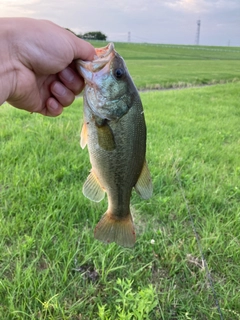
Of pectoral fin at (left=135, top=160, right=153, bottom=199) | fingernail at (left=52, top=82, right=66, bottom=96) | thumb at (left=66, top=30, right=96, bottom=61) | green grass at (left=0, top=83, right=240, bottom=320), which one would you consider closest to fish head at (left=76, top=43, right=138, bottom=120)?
thumb at (left=66, top=30, right=96, bottom=61)

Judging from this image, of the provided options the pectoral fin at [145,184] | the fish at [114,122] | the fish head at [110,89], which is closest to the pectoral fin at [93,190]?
the fish at [114,122]

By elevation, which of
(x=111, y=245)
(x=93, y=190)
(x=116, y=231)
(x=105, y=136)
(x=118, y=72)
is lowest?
(x=111, y=245)

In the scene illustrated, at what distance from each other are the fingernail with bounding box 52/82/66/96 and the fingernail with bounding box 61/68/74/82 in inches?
Answer: 2.9

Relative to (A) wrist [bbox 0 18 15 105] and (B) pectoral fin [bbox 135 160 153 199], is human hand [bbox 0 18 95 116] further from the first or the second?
(B) pectoral fin [bbox 135 160 153 199]

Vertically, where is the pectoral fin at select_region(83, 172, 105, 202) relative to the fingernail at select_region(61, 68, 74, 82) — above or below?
below

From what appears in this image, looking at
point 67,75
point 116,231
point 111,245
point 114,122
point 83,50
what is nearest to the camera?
point 114,122

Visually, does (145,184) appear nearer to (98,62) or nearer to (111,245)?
(98,62)

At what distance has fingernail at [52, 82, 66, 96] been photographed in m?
2.11

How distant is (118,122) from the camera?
1.65 meters

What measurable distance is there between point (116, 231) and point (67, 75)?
38.2 inches

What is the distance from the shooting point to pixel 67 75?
6.69 feet

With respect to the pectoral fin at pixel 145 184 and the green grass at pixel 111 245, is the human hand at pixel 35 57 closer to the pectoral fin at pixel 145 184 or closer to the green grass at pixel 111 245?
the pectoral fin at pixel 145 184

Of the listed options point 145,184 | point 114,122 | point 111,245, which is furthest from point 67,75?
point 111,245

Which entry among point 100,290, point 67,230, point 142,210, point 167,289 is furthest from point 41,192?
point 167,289
